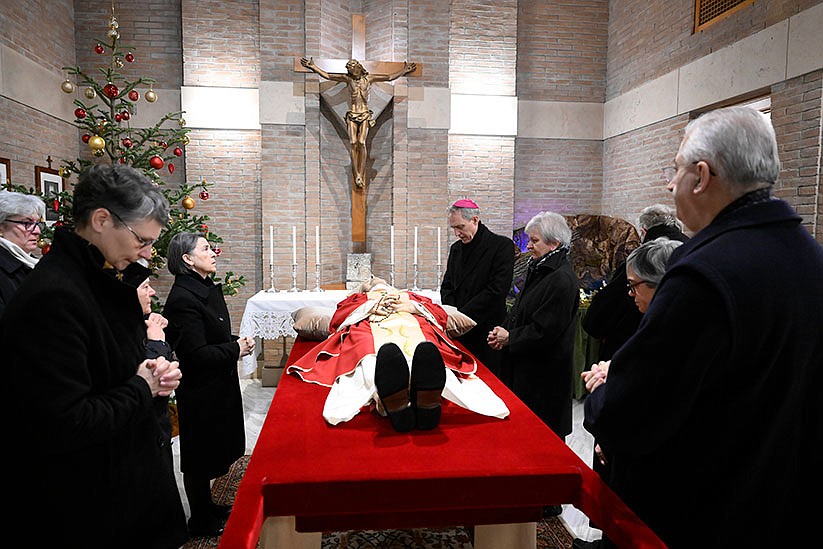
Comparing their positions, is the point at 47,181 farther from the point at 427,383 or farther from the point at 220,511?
the point at 427,383

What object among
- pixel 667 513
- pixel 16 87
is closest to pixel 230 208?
pixel 16 87

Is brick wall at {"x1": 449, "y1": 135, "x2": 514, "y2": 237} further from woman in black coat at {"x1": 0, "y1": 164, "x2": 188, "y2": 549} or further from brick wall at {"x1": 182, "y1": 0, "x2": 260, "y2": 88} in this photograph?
woman in black coat at {"x1": 0, "y1": 164, "x2": 188, "y2": 549}

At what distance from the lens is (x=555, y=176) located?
8078mm

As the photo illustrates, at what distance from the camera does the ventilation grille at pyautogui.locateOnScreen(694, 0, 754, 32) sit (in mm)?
5480

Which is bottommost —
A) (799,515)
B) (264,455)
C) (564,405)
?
(564,405)

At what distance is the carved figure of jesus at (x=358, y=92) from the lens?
248 inches

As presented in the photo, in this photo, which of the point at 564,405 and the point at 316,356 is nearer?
the point at 316,356

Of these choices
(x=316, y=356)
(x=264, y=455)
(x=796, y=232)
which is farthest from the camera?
(x=316, y=356)

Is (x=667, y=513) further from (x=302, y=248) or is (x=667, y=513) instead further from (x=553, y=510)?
(x=302, y=248)

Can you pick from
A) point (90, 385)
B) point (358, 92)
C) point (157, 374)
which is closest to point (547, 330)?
point (157, 374)

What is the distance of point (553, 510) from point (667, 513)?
79.6 inches

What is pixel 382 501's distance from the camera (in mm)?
1785

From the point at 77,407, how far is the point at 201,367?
1.44 metres

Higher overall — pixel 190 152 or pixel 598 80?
pixel 598 80
